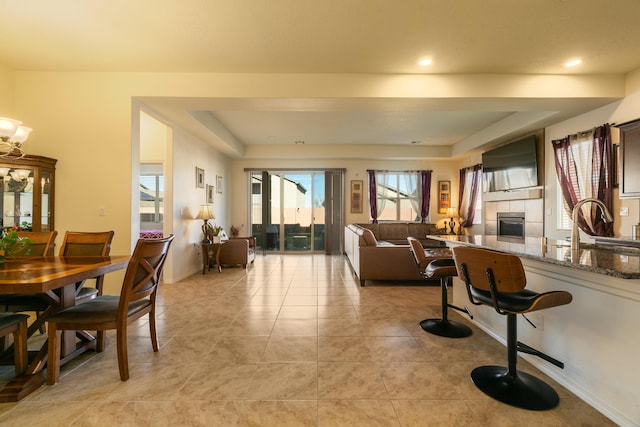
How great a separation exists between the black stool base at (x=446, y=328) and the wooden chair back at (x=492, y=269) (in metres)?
0.93

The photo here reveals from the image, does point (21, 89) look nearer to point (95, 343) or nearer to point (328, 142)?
point (95, 343)

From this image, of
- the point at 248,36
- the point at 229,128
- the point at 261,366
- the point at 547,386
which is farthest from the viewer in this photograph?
the point at 229,128

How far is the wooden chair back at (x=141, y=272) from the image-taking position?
1.85m

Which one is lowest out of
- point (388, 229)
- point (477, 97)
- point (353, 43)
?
point (388, 229)

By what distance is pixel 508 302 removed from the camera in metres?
1.70

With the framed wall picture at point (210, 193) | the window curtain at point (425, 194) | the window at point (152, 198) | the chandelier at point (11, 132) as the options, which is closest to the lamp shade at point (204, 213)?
the framed wall picture at point (210, 193)

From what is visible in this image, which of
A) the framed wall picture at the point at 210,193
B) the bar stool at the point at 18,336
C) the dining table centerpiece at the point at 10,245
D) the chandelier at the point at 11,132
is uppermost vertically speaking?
the chandelier at the point at 11,132

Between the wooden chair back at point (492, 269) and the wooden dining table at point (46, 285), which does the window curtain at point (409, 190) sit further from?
the wooden dining table at point (46, 285)

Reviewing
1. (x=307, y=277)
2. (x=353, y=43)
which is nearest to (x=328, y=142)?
(x=307, y=277)

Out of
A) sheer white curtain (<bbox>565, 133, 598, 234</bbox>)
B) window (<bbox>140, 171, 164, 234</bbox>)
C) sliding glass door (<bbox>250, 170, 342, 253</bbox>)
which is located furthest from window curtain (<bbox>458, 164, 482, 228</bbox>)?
window (<bbox>140, 171, 164, 234</bbox>)

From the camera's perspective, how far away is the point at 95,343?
2.28 m

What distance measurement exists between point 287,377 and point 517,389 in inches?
58.8

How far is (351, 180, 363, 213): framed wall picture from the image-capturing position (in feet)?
25.1

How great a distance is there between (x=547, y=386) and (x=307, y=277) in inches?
144
